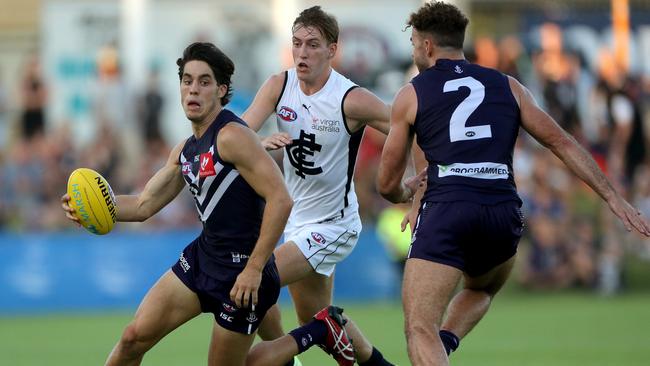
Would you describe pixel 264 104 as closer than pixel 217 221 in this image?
No

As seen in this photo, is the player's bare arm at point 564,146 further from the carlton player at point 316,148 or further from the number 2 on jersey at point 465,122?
the carlton player at point 316,148

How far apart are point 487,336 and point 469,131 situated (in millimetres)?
7928

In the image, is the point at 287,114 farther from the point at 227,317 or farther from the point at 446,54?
the point at 227,317

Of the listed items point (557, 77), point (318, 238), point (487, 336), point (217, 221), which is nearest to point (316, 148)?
point (318, 238)

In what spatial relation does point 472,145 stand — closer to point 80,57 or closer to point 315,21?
point 315,21

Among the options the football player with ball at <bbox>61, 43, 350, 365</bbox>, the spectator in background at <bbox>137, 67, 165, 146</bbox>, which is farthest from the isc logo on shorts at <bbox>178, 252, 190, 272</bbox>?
the spectator in background at <bbox>137, 67, 165, 146</bbox>

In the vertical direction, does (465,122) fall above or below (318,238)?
above

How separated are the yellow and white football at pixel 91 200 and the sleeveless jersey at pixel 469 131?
2078mm

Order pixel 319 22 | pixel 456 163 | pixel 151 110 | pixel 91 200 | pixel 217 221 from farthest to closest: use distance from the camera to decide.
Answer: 1. pixel 151 110
2. pixel 319 22
3. pixel 91 200
4. pixel 217 221
5. pixel 456 163

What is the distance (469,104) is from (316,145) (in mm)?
1594

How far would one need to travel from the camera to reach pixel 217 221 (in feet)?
26.5

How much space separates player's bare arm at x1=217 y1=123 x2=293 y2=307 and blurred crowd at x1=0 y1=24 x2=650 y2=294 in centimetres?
1153

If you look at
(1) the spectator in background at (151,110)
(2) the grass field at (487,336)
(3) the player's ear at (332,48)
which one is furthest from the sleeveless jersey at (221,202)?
(1) the spectator in background at (151,110)

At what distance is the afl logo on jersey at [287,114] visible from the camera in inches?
364
